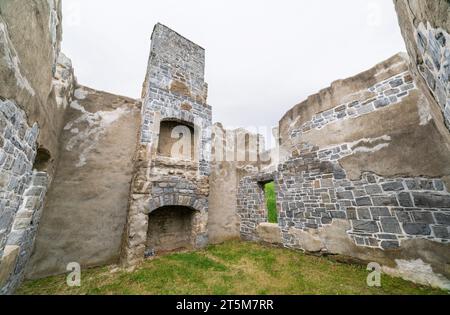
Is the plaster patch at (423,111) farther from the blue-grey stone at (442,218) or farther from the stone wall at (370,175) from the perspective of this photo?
the blue-grey stone at (442,218)

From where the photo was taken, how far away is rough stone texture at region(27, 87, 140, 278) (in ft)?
13.7

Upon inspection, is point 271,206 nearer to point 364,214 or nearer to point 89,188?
point 364,214

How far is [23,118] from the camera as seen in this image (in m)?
2.29

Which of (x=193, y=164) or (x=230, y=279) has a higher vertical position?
(x=193, y=164)

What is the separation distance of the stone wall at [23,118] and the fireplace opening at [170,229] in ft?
8.37

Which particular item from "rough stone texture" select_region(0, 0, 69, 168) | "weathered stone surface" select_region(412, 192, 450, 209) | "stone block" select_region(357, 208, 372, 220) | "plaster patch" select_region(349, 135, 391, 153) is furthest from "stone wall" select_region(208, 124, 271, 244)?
"rough stone texture" select_region(0, 0, 69, 168)

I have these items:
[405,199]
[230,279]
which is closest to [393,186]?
[405,199]

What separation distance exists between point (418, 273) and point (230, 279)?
347cm

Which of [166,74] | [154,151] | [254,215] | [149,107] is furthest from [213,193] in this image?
[166,74]

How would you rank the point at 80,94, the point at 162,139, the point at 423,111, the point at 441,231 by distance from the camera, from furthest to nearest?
the point at 162,139, the point at 80,94, the point at 423,111, the point at 441,231

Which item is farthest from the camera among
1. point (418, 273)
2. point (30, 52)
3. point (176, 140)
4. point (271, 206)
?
point (271, 206)

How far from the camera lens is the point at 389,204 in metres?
3.75

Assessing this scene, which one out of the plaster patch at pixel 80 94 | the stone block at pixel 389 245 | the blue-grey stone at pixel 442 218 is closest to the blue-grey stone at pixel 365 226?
the stone block at pixel 389 245

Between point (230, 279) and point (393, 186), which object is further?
point (393, 186)
